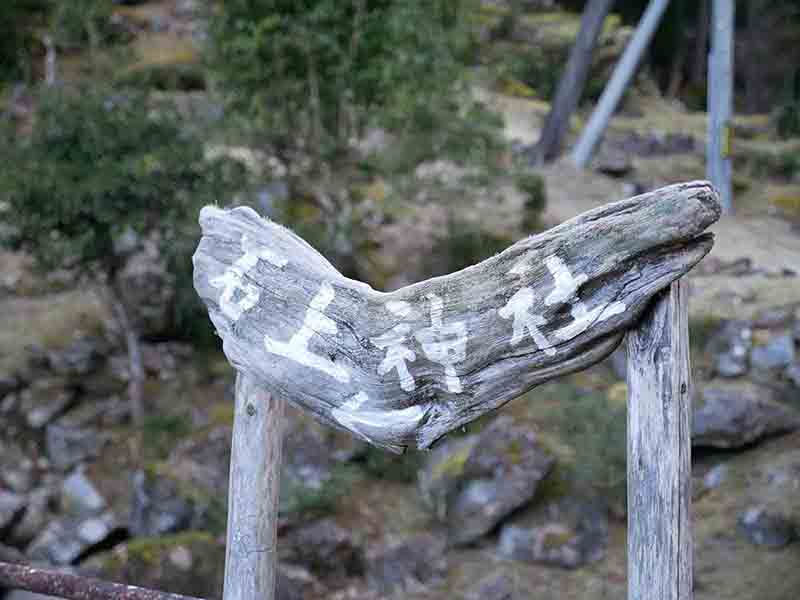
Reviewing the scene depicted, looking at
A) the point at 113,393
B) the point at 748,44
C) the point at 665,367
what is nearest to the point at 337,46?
the point at 113,393

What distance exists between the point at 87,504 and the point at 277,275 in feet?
19.5

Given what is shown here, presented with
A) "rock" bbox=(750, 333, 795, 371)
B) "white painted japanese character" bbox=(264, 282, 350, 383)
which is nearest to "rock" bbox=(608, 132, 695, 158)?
"rock" bbox=(750, 333, 795, 371)

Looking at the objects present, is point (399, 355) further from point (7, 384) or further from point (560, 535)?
point (7, 384)

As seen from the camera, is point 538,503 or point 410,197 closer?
point 538,503

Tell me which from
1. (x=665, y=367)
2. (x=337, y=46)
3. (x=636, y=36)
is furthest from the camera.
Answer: (x=636, y=36)

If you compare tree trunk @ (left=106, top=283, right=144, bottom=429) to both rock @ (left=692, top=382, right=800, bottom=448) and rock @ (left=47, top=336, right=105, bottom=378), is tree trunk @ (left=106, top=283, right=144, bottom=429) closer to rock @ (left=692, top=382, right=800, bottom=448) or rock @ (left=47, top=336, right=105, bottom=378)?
rock @ (left=47, top=336, right=105, bottom=378)

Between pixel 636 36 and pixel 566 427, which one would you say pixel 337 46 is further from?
pixel 636 36

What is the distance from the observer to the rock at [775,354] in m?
7.53

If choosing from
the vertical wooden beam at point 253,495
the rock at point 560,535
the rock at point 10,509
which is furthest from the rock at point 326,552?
the vertical wooden beam at point 253,495

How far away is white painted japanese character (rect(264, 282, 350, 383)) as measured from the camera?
2.52m

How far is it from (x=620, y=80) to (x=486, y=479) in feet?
22.5

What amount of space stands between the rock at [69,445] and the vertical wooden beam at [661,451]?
699 cm

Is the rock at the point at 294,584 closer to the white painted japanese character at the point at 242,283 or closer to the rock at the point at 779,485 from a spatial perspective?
the rock at the point at 779,485

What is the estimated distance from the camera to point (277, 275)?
2650 mm
